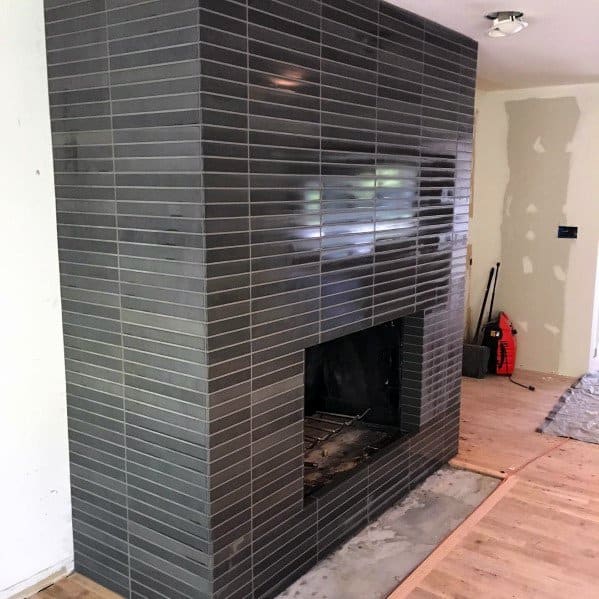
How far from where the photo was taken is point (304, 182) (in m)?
2.14

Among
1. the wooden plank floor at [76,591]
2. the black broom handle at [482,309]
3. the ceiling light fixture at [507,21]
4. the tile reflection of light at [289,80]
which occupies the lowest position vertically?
the wooden plank floor at [76,591]

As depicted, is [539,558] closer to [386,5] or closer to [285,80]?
[285,80]

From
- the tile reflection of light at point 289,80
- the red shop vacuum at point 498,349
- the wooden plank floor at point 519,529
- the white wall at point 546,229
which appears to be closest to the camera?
the tile reflection of light at point 289,80

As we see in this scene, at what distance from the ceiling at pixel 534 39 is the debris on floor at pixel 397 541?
2125 mm

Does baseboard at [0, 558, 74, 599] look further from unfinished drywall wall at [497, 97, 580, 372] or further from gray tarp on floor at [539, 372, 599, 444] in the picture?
unfinished drywall wall at [497, 97, 580, 372]

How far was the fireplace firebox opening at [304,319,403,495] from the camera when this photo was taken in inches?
118

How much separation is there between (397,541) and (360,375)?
2.65 feet

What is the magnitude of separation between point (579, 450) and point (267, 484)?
7.09 ft

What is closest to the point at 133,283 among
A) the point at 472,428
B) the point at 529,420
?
the point at 472,428

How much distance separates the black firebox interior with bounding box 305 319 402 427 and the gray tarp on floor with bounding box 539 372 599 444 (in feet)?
4.12

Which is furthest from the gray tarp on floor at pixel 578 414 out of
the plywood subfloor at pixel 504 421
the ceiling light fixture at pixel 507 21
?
the ceiling light fixture at pixel 507 21

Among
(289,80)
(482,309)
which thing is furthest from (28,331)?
(482,309)

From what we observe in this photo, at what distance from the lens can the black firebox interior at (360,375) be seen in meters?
3.06

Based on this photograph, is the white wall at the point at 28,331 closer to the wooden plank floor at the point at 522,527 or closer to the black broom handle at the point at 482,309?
the wooden plank floor at the point at 522,527
